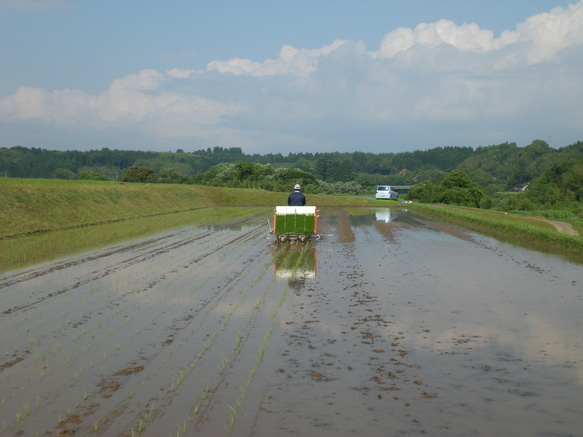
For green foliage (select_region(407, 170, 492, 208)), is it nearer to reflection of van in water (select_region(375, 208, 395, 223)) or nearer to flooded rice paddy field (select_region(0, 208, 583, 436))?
reflection of van in water (select_region(375, 208, 395, 223))

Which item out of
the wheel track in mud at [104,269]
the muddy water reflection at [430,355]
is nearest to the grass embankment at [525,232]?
the muddy water reflection at [430,355]

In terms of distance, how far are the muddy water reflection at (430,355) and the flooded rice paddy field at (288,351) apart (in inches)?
1.1

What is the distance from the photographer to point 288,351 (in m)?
7.56

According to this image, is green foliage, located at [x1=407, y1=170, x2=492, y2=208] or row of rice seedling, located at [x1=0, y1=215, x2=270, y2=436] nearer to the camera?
row of rice seedling, located at [x1=0, y1=215, x2=270, y2=436]

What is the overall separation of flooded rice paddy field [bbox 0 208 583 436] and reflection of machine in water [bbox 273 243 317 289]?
0.14 metres

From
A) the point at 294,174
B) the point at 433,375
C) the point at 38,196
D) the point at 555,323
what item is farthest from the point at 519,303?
the point at 294,174

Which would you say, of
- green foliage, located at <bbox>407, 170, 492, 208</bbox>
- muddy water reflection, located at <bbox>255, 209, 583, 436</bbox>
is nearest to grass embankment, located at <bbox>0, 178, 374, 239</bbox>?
muddy water reflection, located at <bbox>255, 209, 583, 436</bbox>

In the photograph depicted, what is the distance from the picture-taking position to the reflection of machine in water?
13592mm

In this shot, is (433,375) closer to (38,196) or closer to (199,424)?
(199,424)

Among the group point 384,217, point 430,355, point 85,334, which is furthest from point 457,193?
point 85,334

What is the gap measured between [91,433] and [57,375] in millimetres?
1777

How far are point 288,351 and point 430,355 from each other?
6.19 feet

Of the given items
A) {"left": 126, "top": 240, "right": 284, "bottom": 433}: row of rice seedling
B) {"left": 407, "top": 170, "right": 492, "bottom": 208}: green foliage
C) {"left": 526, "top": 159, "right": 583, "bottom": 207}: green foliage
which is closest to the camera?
{"left": 126, "top": 240, "right": 284, "bottom": 433}: row of rice seedling

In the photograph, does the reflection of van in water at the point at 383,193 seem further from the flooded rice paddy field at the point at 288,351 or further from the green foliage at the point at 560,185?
the flooded rice paddy field at the point at 288,351
